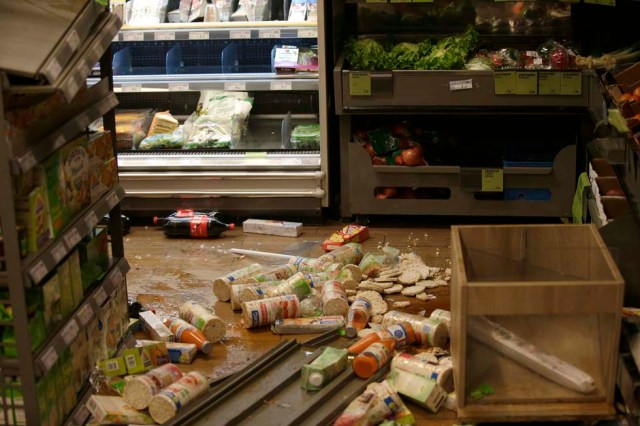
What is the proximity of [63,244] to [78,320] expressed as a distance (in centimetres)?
34

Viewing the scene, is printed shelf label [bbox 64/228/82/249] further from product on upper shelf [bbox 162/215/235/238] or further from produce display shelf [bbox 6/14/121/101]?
product on upper shelf [bbox 162/215/235/238]

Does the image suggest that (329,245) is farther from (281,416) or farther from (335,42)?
(281,416)

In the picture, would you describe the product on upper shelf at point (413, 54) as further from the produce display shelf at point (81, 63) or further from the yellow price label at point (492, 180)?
the produce display shelf at point (81, 63)

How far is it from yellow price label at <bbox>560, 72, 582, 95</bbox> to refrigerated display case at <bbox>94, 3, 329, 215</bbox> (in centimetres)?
147

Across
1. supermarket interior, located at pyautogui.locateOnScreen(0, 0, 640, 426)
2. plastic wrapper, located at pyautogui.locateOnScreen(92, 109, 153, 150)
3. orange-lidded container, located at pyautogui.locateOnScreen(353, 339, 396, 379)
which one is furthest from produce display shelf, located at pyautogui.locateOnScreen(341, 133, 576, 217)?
orange-lidded container, located at pyautogui.locateOnScreen(353, 339, 396, 379)

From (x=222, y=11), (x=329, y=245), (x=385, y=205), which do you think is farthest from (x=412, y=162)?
(x=222, y=11)

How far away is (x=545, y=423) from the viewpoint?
355cm

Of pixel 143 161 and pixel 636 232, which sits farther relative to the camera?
pixel 143 161

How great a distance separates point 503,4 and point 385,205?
152 cm

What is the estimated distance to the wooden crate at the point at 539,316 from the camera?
329 centimetres

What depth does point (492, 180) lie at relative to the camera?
5848mm

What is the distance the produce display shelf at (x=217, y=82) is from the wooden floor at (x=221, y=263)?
3.00 feet

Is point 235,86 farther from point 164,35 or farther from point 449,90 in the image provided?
point 449,90

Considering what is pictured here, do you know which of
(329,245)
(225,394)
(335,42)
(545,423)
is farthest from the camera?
(335,42)
